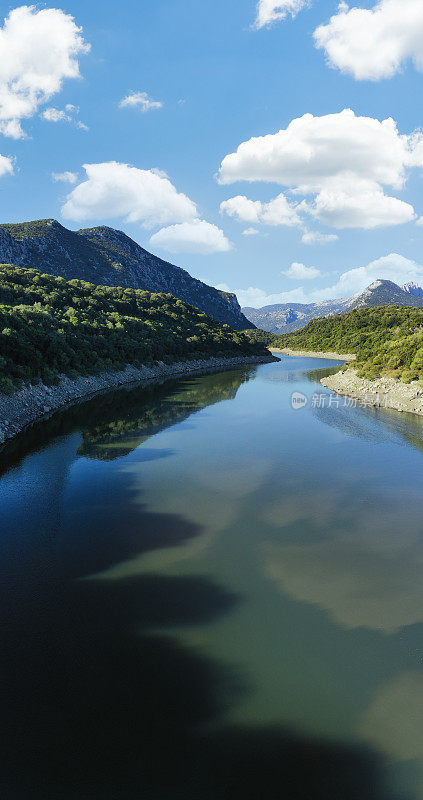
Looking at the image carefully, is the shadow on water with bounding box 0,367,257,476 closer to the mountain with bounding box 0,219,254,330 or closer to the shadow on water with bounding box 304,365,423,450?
the shadow on water with bounding box 304,365,423,450

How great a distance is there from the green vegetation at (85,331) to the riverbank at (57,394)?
3.83ft

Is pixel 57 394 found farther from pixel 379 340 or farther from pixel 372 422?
pixel 379 340

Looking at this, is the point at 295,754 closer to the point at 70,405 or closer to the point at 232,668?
the point at 232,668

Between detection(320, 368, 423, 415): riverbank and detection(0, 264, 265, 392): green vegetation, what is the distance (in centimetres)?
3449

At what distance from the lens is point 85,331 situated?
69.4 meters

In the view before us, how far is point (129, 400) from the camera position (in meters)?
48.1

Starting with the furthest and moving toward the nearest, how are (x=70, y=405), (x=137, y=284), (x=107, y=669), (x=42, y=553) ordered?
(x=137, y=284) < (x=70, y=405) < (x=42, y=553) < (x=107, y=669)

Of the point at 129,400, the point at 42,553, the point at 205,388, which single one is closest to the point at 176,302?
the point at 205,388

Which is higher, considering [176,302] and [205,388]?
[176,302]

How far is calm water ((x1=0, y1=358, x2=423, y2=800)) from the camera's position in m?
6.95

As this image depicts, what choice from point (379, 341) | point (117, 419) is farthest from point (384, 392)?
point (379, 341)

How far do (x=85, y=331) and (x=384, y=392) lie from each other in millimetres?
46752

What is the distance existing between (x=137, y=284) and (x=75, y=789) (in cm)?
18672

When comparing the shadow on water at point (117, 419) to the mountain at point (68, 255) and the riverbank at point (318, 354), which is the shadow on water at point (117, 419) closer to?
the riverbank at point (318, 354)
